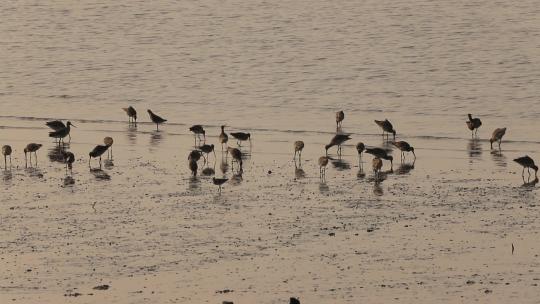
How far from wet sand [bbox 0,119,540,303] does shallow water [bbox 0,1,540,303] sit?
5cm

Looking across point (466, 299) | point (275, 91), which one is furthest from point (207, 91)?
point (466, 299)

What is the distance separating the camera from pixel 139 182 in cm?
2641

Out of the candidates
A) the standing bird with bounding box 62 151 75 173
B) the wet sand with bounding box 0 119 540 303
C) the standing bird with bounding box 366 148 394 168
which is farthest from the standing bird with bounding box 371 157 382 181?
the standing bird with bounding box 62 151 75 173

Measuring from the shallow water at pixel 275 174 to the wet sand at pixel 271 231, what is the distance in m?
0.05

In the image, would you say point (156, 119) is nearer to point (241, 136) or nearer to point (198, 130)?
point (198, 130)

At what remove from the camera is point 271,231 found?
21984 mm

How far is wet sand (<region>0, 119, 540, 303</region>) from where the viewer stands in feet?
61.1

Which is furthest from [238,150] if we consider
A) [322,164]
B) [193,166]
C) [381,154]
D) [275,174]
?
[381,154]

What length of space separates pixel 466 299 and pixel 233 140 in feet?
51.6

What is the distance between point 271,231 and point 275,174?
18.5ft

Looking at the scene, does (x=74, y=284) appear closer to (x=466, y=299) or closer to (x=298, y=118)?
(x=466, y=299)

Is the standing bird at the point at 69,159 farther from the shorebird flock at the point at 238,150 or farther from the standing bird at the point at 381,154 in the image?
the standing bird at the point at 381,154

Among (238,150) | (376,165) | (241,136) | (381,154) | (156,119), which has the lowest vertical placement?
(376,165)

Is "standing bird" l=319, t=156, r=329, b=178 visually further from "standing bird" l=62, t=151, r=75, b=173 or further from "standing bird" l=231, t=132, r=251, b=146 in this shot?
"standing bird" l=62, t=151, r=75, b=173
